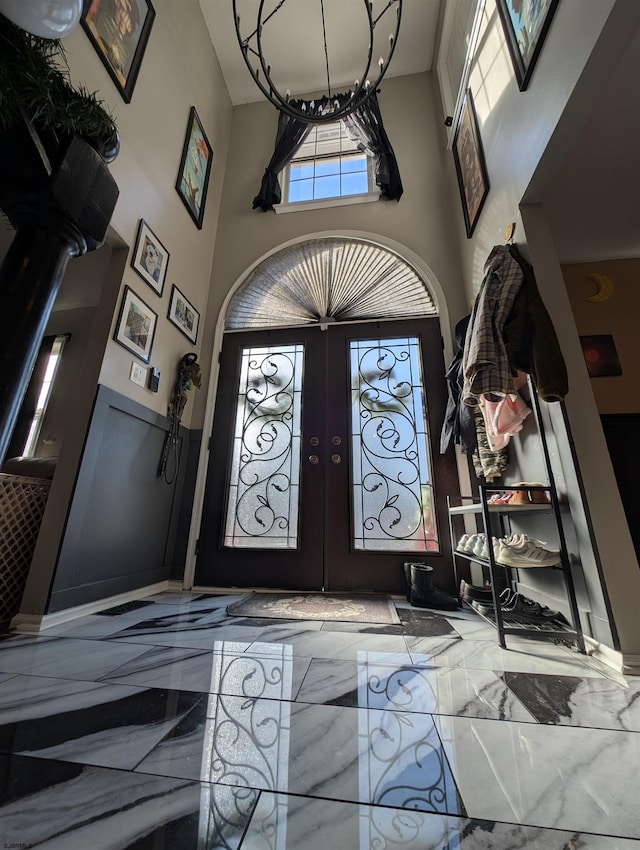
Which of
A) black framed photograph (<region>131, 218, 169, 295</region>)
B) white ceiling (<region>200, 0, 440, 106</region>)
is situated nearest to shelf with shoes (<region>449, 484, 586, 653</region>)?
black framed photograph (<region>131, 218, 169, 295</region>)

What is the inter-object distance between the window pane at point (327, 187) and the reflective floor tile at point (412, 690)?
372 centimetres

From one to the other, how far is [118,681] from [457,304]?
9.40 feet

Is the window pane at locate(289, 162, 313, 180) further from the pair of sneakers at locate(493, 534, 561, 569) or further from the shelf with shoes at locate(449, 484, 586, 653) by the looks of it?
the pair of sneakers at locate(493, 534, 561, 569)

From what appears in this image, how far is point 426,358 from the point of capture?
2.53 meters

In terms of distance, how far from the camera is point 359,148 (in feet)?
11.3

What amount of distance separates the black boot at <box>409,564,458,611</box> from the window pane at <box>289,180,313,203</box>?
135 inches

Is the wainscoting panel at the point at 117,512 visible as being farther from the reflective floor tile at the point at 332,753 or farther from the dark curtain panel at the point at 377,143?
the dark curtain panel at the point at 377,143

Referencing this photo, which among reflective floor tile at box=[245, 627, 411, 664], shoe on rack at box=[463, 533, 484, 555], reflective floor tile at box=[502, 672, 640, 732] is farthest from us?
shoe on rack at box=[463, 533, 484, 555]

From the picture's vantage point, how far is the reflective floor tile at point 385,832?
0.46 meters

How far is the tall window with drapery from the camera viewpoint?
10.0 ft

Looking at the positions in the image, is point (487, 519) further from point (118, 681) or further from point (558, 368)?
point (118, 681)

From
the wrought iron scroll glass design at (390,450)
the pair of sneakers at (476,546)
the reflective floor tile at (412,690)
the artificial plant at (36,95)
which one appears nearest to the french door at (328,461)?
the wrought iron scroll glass design at (390,450)

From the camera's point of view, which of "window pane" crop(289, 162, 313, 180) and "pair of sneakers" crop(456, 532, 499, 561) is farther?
"window pane" crop(289, 162, 313, 180)

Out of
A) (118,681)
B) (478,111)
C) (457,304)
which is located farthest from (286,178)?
(118,681)
